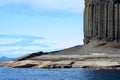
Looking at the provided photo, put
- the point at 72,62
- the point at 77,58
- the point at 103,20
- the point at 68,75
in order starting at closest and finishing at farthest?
the point at 68,75
the point at 72,62
the point at 77,58
the point at 103,20

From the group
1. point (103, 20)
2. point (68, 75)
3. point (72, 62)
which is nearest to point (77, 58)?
point (72, 62)

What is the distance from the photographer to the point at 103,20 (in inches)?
6348

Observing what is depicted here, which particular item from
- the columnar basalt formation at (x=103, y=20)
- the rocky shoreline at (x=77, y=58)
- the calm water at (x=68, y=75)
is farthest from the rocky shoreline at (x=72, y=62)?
the columnar basalt formation at (x=103, y=20)

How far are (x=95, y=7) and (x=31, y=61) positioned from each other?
119 feet

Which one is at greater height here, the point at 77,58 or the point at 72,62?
the point at 77,58

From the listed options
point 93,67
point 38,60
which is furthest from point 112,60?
→ point 38,60

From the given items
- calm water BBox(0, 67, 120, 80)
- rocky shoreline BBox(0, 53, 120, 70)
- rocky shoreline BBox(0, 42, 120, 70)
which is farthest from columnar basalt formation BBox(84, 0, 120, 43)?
calm water BBox(0, 67, 120, 80)

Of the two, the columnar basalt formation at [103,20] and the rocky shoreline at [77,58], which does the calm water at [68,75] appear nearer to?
the rocky shoreline at [77,58]

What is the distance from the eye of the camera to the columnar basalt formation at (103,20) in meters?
158

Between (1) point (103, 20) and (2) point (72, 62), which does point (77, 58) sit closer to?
(2) point (72, 62)

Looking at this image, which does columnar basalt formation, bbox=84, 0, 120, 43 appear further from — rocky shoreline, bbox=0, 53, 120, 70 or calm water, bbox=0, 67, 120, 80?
calm water, bbox=0, 67, 120, 80

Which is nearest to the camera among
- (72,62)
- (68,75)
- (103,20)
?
(68,75)

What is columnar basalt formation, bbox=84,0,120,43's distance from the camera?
158000 mm

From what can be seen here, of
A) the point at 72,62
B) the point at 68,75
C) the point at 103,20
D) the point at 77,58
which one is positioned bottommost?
the point at 68,75
